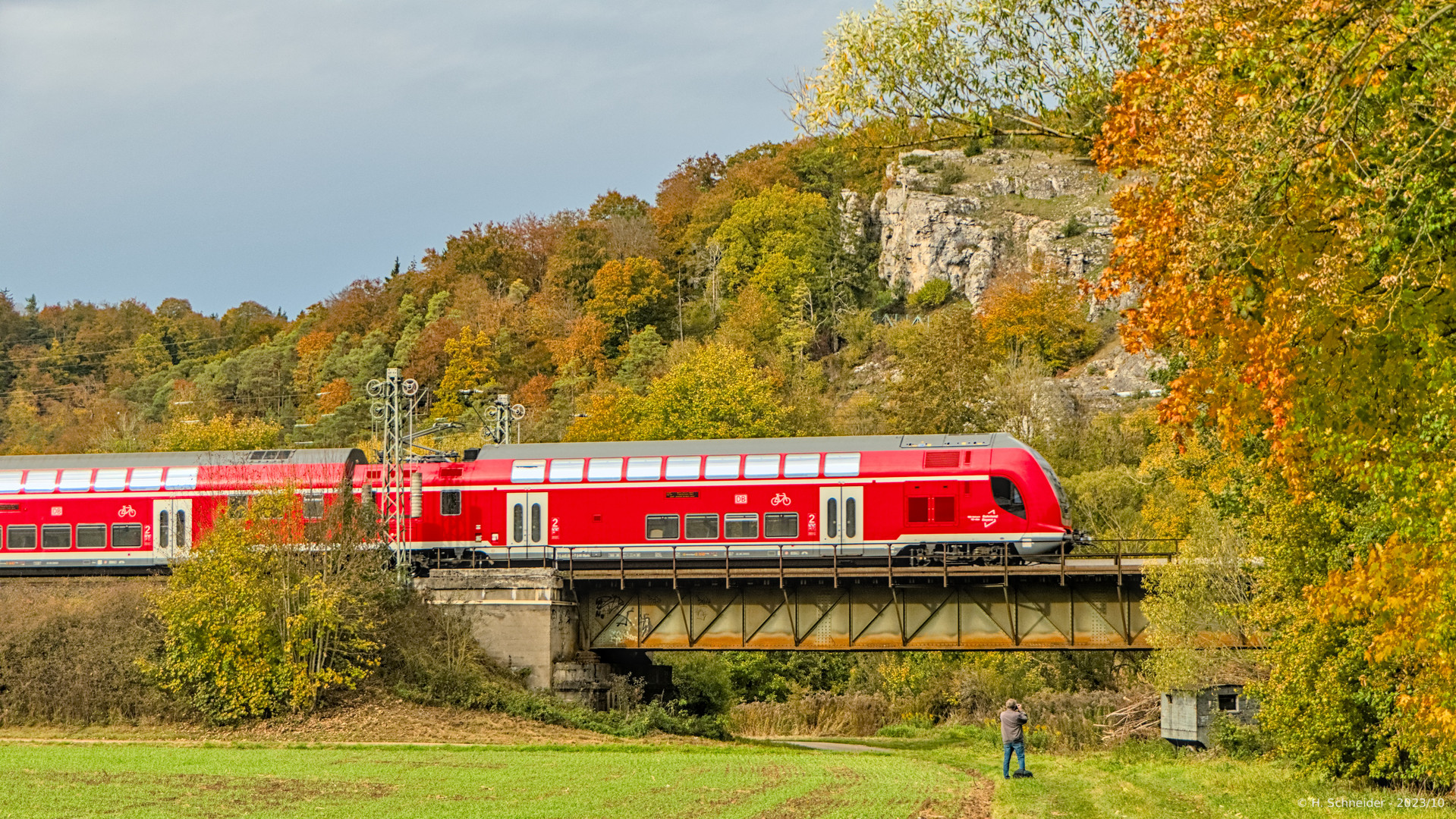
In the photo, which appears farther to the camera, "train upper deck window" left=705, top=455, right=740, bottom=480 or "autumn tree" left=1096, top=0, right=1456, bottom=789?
"train upper deck window" left=705, top=455, right=740, bottom=480

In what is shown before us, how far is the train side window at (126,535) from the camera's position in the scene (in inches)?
1825

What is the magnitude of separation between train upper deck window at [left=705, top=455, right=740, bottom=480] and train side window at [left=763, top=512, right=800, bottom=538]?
63.2 inches

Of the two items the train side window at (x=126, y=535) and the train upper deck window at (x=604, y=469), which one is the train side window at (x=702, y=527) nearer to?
the train upper deck window at (x=604, y=469)

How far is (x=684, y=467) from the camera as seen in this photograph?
4272 centimetres

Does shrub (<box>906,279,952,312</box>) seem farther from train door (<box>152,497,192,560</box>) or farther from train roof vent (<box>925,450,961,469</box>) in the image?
train door (<box>152,497,192,560</box>)

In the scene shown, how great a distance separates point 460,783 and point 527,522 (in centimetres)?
1764

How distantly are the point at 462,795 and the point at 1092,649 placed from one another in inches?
800

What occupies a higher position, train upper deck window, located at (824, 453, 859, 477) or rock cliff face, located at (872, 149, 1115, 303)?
rock cliff face, located at (872, 149, 1115, 303)

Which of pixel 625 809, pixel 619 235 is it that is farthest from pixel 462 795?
pixel 619 235

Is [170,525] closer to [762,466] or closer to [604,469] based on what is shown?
[604,469]

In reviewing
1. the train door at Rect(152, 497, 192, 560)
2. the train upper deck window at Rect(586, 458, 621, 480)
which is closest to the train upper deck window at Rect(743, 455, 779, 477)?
the train upper deck window at Rect(586, 458, 621, 480)

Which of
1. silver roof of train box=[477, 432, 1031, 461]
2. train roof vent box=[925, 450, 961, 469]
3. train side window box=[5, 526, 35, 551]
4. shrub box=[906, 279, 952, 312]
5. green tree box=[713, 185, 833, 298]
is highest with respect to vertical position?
green tree box=[713, 185, 833, 298]

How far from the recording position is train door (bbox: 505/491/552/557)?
4356cm

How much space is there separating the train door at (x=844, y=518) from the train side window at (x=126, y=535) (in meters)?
22.1
